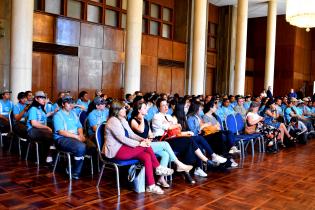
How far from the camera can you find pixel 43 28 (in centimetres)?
1025

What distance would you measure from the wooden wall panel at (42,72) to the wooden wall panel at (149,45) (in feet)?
13.2

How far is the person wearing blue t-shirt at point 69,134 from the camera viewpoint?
443cm

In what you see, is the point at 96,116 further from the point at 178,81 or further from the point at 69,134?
the point at 178,81

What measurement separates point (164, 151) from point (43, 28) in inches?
292

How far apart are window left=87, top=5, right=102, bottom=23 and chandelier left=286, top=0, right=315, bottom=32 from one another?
251 inches

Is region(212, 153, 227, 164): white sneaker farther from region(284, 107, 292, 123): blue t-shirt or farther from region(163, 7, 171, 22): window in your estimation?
region(163, 7, 171, 22): window

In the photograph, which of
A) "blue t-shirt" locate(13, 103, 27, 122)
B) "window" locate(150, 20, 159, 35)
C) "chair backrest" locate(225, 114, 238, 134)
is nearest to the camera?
"blue t-shirt" locate(13, 103, 27, 122)

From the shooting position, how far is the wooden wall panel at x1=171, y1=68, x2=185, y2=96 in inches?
582

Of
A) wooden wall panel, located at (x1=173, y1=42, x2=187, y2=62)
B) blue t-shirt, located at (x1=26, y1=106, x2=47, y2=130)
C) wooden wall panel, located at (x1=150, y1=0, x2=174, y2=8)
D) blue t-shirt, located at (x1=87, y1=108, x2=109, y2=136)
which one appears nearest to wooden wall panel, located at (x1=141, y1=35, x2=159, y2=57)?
wooden wall panel, located at (x1=173, y1=42, x2=187, y2=62)

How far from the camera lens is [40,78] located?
10.4m

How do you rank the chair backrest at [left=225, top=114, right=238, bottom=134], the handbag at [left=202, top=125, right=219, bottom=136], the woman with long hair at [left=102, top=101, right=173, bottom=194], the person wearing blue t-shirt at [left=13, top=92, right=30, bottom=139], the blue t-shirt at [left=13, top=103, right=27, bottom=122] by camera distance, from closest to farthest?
the woman with long hair at [left=102, top=101, right=173, bottom=194] < the person wearing blue t-shirt at [left=13, top=92, right=30, bottom=139] < the handbag at [left=202, top=125, right=219, bottom=136] < the blue t-shirt at [left=13, top=103, right=27, bottom=122] < the chair backrest at [left=225, top=114, right=238, bottom=134]

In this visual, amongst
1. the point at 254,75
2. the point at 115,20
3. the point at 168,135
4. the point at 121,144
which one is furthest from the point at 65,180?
the point at 254,75

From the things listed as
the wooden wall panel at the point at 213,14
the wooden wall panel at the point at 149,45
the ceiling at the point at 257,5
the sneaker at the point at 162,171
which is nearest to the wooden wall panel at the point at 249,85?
the ceiling at the point at 257,5

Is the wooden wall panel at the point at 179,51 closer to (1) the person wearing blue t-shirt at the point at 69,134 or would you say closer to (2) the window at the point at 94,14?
(2) the window at the point at 94,14
